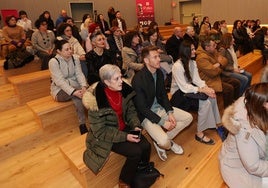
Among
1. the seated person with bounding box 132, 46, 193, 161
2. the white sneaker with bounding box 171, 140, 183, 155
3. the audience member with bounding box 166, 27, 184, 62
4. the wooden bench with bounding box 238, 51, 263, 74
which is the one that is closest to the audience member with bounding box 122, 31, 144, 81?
the seated person with bounding box 132, 46, 193, 161

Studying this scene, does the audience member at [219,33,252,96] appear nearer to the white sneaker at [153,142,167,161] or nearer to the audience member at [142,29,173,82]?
the audience member at [142,29,173,82]

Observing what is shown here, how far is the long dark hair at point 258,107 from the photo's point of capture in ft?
3.88

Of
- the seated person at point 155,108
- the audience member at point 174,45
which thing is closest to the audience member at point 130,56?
the seated person at point 155,108

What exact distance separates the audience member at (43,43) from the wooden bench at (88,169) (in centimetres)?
214

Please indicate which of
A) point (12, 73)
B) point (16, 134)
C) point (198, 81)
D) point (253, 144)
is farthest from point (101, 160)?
point (12, 73)

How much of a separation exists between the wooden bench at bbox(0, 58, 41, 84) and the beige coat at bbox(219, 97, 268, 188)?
3219 mm

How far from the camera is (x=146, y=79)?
2221mm

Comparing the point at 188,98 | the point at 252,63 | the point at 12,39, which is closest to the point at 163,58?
the point at 188,98

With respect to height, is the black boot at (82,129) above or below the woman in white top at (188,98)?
below

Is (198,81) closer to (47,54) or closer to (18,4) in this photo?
(47,54)

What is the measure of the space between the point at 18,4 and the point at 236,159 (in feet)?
23.5

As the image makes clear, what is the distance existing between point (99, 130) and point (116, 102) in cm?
27

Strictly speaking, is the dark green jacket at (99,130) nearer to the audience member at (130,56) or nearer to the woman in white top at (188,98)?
the woman in white top at (188,98)

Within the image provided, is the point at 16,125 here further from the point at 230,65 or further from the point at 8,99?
the point at 230,65
